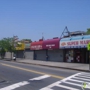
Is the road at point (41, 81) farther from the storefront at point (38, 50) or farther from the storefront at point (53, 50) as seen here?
the storefront at point (38, 50)

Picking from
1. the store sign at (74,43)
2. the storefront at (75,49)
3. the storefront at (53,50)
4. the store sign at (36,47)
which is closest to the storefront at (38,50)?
the store sign at (36,47)

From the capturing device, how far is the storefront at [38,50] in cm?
5075

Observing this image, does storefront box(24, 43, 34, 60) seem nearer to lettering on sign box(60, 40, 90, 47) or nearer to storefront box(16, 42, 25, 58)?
storefront box(16, 42, 25, 58)

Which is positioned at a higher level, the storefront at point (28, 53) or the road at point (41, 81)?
the storefront at point (28, 53)

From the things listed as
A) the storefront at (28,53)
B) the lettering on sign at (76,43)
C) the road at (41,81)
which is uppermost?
the lettering on sign at (76,43)

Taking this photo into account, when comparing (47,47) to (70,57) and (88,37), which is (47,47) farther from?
(88,37)

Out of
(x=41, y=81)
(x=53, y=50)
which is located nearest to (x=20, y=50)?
(x=53, y=50)

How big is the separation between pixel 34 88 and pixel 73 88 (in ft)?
6.92

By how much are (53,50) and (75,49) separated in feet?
25.4

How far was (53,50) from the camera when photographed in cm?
4675

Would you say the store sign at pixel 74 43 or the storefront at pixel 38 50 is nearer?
the store sign at pixel 74 43

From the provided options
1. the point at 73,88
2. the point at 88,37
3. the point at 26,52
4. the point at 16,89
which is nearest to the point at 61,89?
the point at 73,88

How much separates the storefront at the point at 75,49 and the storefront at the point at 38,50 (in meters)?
9.01

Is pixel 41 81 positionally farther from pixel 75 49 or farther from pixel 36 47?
pixel 36 47
